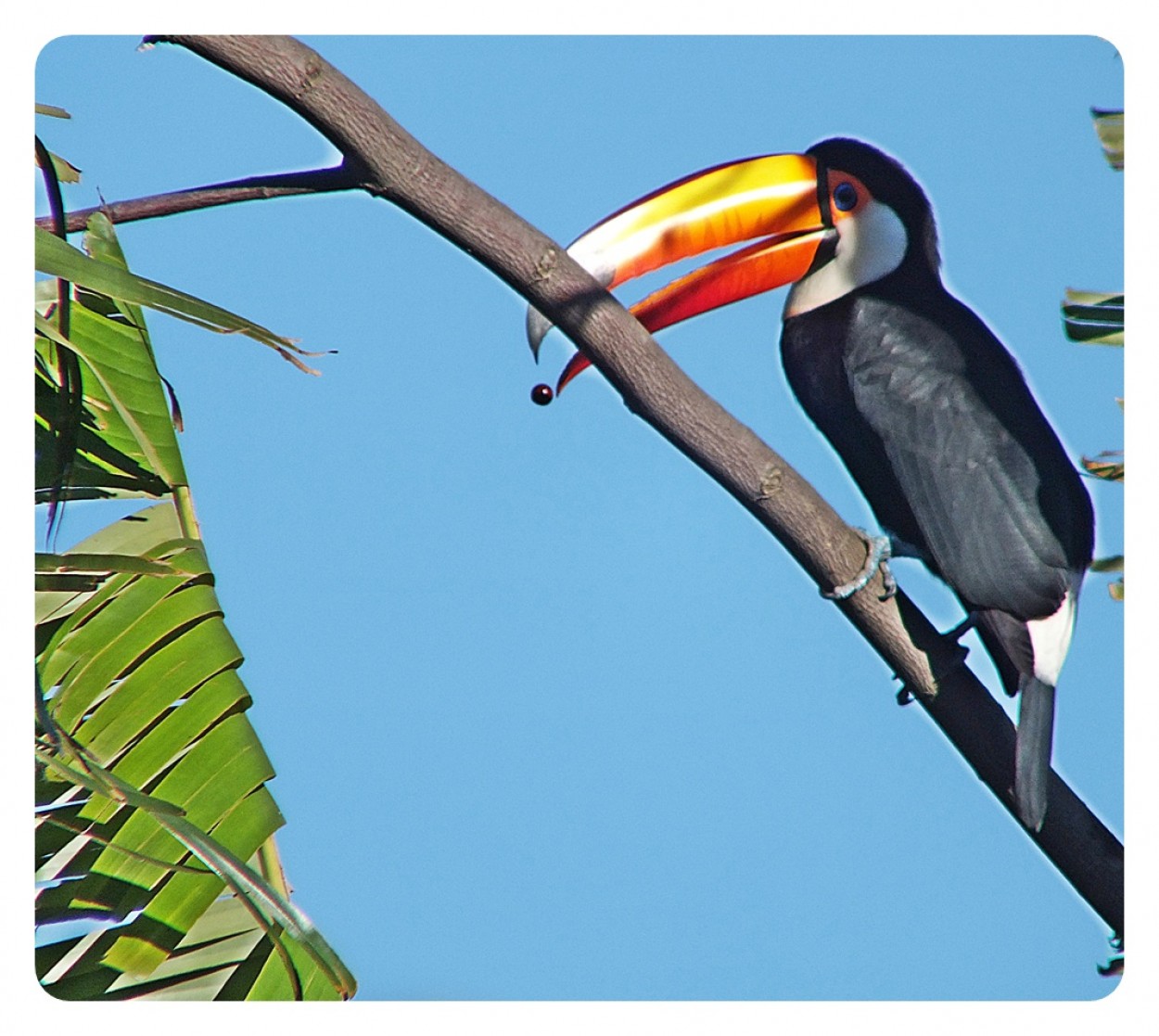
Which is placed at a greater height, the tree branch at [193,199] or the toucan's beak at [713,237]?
the tree branch at [193,199]

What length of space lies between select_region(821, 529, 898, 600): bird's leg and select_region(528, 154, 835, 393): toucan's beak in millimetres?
396

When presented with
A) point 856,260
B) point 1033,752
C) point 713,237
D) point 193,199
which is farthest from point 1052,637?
point 193,199

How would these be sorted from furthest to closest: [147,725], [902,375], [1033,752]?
[902,375], [1033,752], [147,725]

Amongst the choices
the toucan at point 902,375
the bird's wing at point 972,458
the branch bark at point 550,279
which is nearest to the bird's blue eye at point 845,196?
the toucan at point 902,375

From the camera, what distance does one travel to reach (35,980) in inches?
55.9

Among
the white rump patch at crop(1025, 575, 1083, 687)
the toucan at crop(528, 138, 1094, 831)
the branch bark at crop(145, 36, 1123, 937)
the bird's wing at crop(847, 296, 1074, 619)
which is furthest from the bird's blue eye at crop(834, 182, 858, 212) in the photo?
the white rump patch at crop(1025, 575, 1083, 687)

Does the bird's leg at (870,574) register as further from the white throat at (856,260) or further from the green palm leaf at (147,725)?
the green palm leaf at (147,725)

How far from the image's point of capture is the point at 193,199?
4.88ft

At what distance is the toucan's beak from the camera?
1496 millimetres

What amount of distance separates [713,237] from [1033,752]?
2.41ft

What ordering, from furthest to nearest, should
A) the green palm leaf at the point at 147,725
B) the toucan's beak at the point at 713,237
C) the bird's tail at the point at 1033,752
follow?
1. the toucan's beak at the point at 713,237
2. the bird's tail at the point at 1033,752
3. the green palm leaf at the point at 147,725

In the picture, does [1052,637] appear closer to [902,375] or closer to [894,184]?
[902,375]

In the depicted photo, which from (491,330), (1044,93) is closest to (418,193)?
(491,330)

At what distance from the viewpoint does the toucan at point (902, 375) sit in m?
1.47
